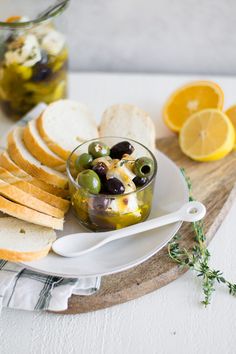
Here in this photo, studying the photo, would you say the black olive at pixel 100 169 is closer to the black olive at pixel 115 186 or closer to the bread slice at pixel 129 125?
the black olive at pixel 115 186

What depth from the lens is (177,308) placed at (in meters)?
1.54

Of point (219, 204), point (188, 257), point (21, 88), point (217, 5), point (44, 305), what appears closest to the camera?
point (44, 305)

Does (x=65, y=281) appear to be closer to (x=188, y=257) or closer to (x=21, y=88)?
(x=188, y=257)

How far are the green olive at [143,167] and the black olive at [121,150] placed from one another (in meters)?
0.09

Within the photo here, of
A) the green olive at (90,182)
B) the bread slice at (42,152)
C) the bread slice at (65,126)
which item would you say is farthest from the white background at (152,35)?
the green olive at (90,182)

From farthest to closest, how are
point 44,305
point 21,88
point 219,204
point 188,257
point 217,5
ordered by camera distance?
point 217,5 < point 21,88 < point 219,204 < point 188,257 < point 44,305

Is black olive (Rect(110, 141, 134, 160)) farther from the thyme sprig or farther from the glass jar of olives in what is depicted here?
the glass jar of olives

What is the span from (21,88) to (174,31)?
2.65 feet

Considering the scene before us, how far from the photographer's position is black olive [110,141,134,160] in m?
1.72

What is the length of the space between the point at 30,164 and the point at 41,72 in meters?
0.47

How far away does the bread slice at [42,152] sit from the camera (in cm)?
184

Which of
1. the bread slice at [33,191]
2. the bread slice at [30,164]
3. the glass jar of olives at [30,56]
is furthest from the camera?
the glass jar of olives at [30,56]

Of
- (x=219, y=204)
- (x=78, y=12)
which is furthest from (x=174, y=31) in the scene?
(x=219, y=204)

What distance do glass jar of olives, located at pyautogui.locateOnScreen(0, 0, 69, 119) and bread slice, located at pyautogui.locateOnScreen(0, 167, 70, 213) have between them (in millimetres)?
545
